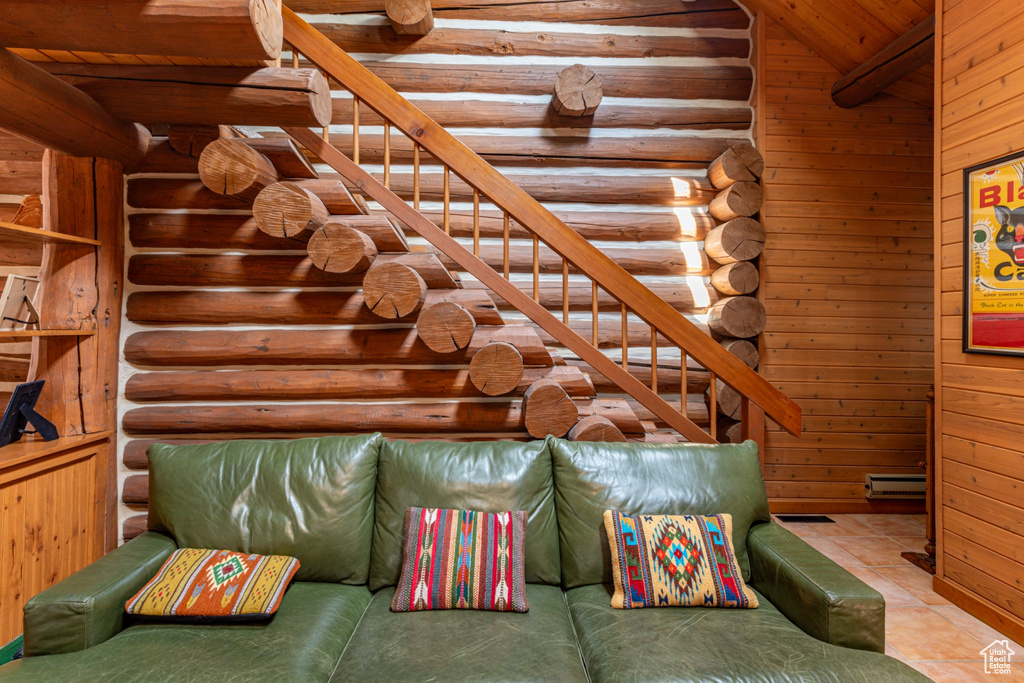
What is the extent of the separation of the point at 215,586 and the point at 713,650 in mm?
1619

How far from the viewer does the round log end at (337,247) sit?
9.50 feet

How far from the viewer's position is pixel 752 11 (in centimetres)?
429

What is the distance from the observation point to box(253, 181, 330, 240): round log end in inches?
113

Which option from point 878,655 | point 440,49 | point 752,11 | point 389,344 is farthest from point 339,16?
point 878,655

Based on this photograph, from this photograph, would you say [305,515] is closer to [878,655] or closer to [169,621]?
[169,621]

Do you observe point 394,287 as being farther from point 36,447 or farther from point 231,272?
point 36,447

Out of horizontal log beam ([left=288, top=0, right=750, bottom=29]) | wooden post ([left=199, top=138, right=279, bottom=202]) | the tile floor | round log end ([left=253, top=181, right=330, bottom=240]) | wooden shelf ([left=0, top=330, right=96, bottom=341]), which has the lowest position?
the tile floor

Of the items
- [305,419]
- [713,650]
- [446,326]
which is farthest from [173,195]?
[713,650]

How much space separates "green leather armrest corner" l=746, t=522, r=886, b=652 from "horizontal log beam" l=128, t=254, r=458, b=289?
2.68 m

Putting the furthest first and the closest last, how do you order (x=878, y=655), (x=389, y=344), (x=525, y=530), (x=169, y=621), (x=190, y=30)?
(x=389, y=344) → (x=190, y=30) → (x=525, y=530) → (x=169, y=621) → (x=878, y=655)

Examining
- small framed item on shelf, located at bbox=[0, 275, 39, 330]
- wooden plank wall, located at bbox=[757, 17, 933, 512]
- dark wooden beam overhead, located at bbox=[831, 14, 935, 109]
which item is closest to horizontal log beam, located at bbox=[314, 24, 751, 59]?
wooden plank wall, located at bbox=[757, 17, 933, 512]

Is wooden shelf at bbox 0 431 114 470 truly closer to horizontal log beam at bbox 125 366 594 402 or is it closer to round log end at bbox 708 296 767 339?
horizontal log beam at bbox 125 366 594 402

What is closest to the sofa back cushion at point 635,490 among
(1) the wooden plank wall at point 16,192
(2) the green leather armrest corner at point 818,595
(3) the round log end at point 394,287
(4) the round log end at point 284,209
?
(2) the green leather armrest corner at point 818,595

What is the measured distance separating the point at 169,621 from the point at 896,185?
5230 mm
